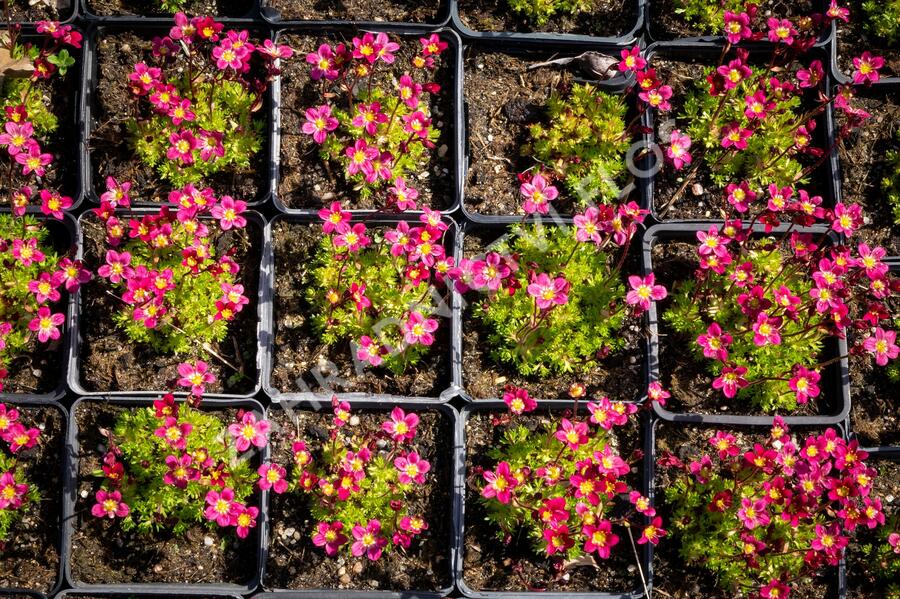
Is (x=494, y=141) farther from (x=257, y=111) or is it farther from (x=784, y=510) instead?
(x=784, y=510)

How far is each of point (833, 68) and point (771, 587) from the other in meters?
3.25

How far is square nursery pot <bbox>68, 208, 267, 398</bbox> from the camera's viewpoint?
13.5ft

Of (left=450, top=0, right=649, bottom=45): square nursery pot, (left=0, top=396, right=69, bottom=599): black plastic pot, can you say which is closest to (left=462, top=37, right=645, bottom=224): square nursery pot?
(left=450, top=0, right=649, bottom=45): square nursery pot

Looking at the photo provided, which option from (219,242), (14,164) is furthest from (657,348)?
(14,164)

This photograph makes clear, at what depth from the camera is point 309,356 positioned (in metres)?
4.19

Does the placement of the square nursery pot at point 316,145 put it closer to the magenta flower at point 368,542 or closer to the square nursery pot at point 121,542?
the square nursery pot at point 121,542

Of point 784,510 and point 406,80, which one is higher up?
point 406,80

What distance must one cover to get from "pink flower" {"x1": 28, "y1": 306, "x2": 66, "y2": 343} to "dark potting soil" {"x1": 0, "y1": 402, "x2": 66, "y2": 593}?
0.53 m

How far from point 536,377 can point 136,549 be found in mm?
2518

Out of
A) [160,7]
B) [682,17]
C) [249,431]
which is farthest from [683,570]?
[160,7]

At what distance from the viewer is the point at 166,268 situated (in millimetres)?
3902

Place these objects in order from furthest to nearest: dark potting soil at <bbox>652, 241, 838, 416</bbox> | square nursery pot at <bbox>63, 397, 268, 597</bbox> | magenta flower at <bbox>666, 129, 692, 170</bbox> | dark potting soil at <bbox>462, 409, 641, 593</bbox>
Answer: dark potting soil at <bbox>652, 241, 838, 416</bbox>
magenta flower at <bbox>666, 129, 692, 170</bbox>
dark potting soil at <bbox>462, 409, 641, 593</bbox>
square nursery pot at <bbox>63, 397, 268, 597</bbox>

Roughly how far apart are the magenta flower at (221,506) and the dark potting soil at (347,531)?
45 centimetres

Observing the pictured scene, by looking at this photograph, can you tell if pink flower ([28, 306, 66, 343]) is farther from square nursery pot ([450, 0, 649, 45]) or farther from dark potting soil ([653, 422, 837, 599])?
dark potting soil ([653, 422, 837, 599])
